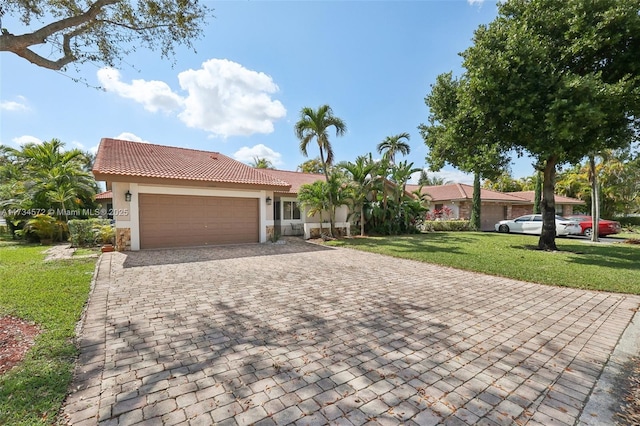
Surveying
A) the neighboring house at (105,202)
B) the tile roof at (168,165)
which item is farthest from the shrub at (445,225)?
the neighboring house at (105,202)

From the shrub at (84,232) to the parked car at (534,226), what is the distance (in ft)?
83.9

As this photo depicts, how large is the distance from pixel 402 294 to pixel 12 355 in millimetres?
6076

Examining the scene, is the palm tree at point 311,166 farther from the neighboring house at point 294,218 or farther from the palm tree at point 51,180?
the palm tree at point 51,180

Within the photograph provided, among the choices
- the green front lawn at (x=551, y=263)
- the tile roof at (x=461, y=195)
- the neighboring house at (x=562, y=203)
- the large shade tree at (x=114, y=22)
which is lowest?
the green front lawn at (x=551, y=263)

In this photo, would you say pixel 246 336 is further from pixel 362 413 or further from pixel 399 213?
pixel 399 213

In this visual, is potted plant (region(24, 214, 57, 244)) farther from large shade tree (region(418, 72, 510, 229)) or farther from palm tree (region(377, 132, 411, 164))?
large shade tree (region(418, 72, 510, 229))

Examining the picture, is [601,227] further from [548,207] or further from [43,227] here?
[43,227]

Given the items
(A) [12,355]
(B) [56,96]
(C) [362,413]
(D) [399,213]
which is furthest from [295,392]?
(D) [399,213]

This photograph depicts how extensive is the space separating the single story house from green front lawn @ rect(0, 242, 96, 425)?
9.73 feet

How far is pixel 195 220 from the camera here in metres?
12.5

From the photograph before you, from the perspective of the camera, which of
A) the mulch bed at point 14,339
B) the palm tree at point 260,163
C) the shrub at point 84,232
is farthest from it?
the palm tree at point 260,163

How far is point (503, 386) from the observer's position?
2.94 metres

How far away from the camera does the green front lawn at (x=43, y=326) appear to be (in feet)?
8.23

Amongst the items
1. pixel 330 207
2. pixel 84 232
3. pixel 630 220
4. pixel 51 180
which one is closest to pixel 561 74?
pixel 330 207
